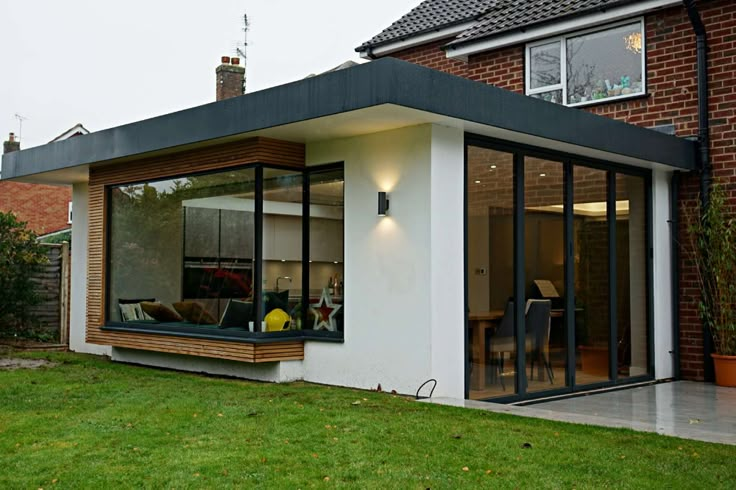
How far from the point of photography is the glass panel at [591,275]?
32.0 feet

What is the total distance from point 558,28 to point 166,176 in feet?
19.5

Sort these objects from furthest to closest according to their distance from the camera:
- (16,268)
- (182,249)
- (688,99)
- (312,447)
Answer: (16,268) → (688,99) → (182,249) → (312,447)

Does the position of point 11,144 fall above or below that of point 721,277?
above

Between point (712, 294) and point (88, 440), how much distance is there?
7.89 m

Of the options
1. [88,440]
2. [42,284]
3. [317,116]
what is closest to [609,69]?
[317,116]

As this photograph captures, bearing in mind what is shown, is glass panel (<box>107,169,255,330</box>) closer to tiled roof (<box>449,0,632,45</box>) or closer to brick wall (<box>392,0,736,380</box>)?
tiled roof (<box>449,0,632,45</box>)

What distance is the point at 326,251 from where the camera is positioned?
9328 mm

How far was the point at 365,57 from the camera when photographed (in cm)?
1566

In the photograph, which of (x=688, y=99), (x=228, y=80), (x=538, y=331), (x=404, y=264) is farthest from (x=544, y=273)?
(x=228, y=80)

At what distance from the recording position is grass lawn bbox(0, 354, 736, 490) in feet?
16.6

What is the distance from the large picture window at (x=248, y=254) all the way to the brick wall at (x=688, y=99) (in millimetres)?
4796

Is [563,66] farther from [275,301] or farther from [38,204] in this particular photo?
[38,204]

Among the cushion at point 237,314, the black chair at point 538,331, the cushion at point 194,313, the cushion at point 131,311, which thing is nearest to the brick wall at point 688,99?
the black chair at point 538,331

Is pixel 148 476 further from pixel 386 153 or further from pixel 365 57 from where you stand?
pixel 365 57
